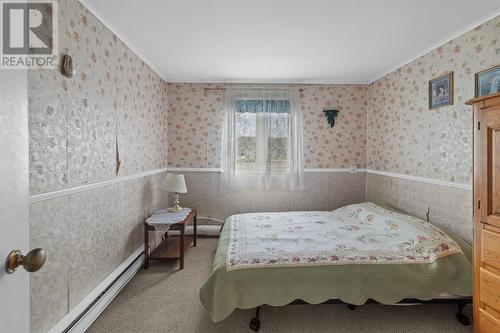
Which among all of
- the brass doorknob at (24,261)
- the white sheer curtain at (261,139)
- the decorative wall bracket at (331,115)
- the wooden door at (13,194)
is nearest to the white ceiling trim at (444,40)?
the decorative wall bracket at (331,115)

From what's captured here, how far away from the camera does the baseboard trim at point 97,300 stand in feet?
5.76

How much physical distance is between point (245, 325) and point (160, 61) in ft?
9.71

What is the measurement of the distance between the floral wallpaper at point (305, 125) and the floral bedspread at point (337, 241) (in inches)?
43.6

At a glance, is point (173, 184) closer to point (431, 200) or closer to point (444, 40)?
point (431, 200)

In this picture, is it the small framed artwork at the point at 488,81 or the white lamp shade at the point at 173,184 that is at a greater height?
the small framed artwork at the point at 488,81

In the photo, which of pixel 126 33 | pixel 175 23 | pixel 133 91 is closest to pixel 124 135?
pixel 133 91

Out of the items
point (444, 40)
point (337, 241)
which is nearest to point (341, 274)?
point (337, 241)

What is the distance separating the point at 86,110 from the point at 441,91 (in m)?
3.23

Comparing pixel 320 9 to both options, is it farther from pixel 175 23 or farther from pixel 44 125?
pixel 44 125

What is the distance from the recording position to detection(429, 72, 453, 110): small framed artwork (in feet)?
8.16

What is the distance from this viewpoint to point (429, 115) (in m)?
2.76

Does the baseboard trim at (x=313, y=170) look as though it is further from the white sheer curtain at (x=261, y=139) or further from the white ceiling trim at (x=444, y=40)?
the white ceiling trim at (x=444, y=40)

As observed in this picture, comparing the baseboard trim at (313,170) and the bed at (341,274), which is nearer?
the bed at (341,274)

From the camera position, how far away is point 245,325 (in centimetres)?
202
